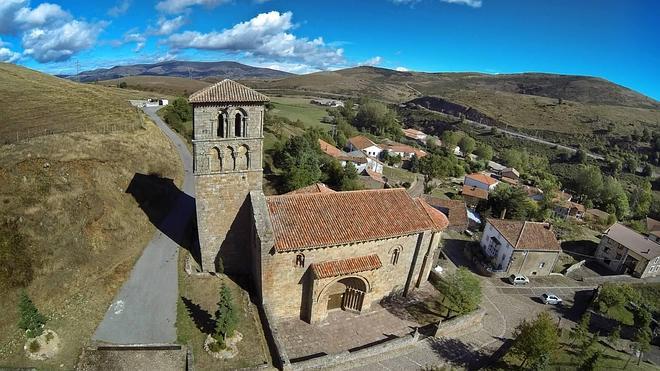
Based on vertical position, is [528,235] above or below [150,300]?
above

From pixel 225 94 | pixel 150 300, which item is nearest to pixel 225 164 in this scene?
pixel 225 94

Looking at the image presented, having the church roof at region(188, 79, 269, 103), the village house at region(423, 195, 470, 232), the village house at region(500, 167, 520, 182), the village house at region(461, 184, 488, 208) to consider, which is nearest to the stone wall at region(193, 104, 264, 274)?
the church roof at region(188, 79, 269, 103)

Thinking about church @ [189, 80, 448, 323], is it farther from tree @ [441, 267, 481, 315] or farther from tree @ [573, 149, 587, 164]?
tree @ [573, 149, 587, 164]

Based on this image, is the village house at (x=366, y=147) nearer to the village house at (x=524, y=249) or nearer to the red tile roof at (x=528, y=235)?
the red tile roof at (x=528, y=235)

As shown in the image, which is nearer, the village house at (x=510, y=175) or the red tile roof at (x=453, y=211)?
the red tile roof at (x=453, y=211)

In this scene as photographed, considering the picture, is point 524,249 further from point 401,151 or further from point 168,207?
point 401,151

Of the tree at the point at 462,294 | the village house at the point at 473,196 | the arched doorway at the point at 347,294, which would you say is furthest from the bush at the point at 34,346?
the village house at the point at 473,196
